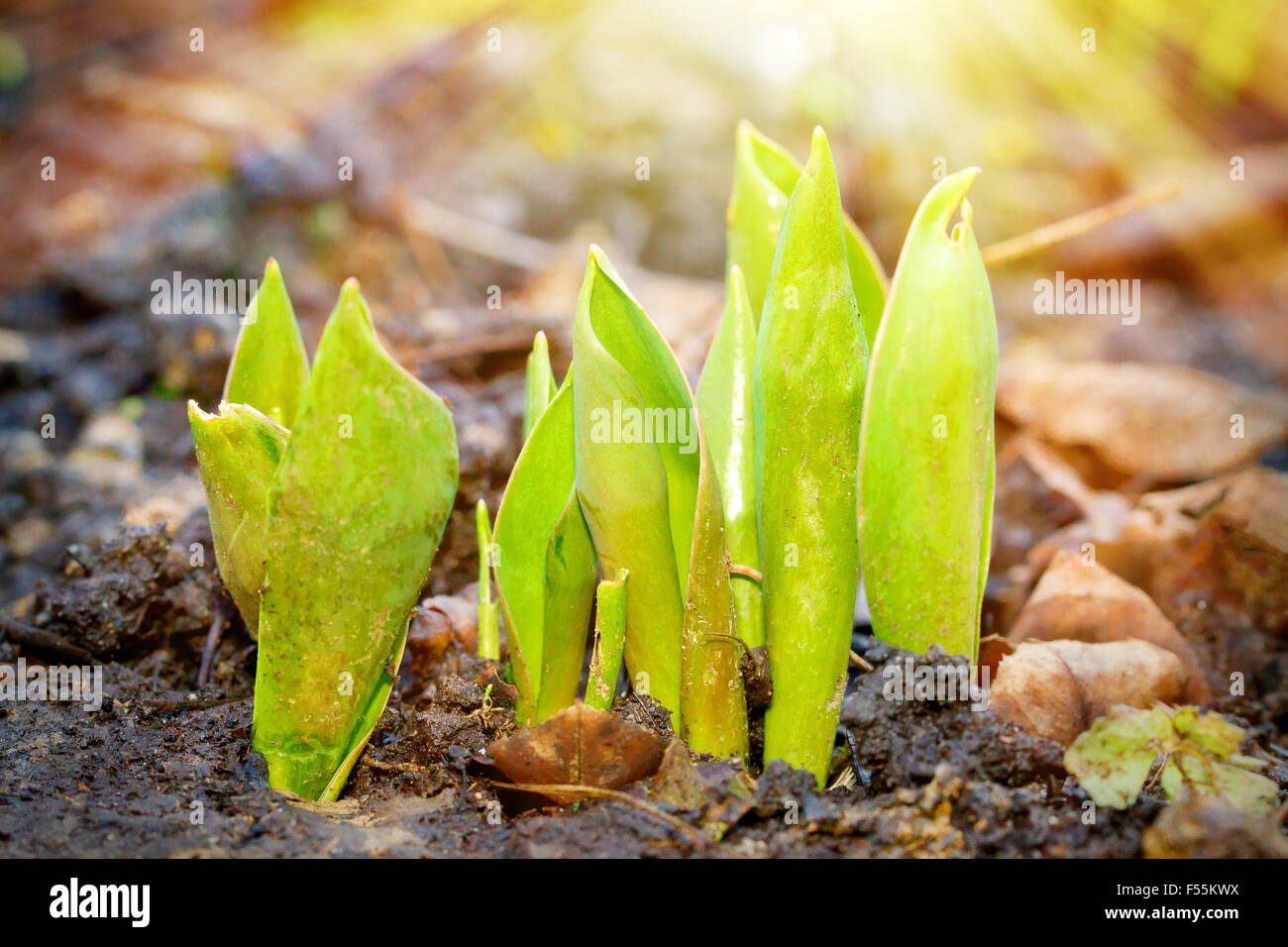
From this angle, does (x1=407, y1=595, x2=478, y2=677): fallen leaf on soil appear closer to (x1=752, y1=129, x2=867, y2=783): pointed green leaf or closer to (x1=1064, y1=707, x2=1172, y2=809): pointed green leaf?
(x1=752, y1=129, x2=867, y2=783): pointed green leaf

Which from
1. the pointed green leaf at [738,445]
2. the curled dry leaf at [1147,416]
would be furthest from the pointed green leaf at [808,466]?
the curled dry leaf at [1147,416]

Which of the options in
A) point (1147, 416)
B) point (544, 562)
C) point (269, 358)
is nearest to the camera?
point (544, 562)

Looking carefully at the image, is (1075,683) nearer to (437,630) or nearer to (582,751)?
(582,751)

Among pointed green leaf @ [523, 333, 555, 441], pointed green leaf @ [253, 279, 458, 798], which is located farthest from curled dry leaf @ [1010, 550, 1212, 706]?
pointed green leaf @ [253, 279, 458, 798]

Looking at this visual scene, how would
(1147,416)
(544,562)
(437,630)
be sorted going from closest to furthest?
(544,562), (437,630), (1147,416)

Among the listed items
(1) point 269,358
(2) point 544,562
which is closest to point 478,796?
(2) point 544,562

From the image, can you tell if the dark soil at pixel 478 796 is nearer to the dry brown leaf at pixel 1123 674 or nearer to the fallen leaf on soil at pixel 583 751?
the fallen leaf on soil at pixel 583 751
